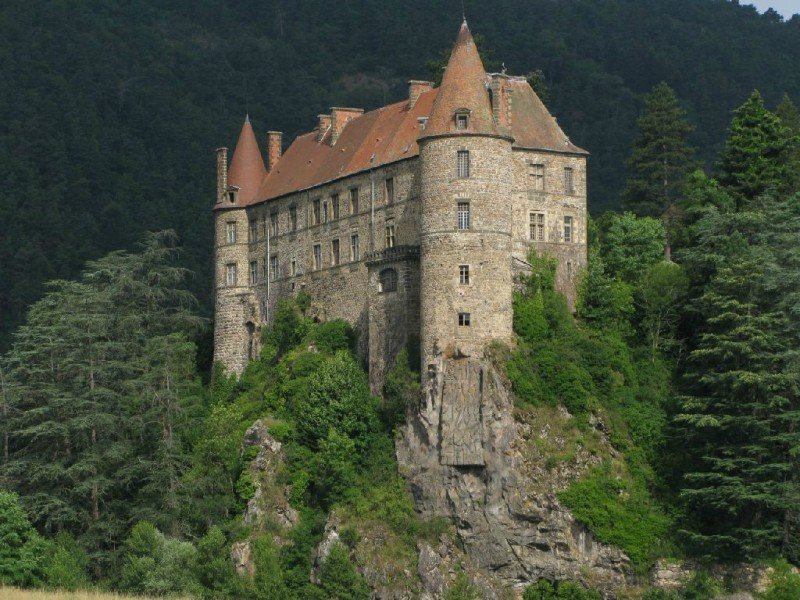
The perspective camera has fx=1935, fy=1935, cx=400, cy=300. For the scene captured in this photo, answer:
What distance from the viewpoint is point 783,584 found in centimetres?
6550

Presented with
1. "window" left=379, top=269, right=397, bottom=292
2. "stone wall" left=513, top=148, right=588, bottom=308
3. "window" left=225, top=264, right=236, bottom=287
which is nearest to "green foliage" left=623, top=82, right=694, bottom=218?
"stone wall" left=513, top=148, right=588, bottom=308

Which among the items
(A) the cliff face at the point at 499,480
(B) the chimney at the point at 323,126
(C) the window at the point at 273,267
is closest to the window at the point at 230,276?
(C) the window at the point at 273,267

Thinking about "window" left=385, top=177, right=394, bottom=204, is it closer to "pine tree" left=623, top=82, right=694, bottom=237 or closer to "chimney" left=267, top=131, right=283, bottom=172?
"chimney" left=267, top=131, right=283, bottom=172

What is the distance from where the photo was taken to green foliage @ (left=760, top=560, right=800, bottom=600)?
65.2m

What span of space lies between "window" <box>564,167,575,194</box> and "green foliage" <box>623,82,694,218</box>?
15.2 meters

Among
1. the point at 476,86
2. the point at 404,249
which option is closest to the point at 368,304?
the point at 404,249

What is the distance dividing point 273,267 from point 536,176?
45.9ft

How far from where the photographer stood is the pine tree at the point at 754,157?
79.2 metres

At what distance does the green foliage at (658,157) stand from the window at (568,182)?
15.2 meters

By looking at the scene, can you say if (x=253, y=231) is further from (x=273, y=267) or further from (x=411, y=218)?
(x=411, y=218)

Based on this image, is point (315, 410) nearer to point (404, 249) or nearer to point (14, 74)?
point (404, 249)

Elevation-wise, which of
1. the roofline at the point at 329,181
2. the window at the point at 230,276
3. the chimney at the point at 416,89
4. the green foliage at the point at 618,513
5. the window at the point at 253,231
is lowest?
the green foliage at the point at 618,513

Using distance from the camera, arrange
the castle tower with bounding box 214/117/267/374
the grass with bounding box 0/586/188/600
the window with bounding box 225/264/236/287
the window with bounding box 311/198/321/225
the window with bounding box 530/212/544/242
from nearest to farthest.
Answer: the grass with bounding box 0/586/188/600, the window with bounding box 530/212/544/242, the window with bounding box 311/198/321/225, the castle tower with bounding box 214/117/267/374, the window with bounding box 225/264/236/287

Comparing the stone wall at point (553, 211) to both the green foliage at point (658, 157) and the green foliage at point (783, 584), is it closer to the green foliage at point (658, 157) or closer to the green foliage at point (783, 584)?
the green foliage at point (783, 584)
